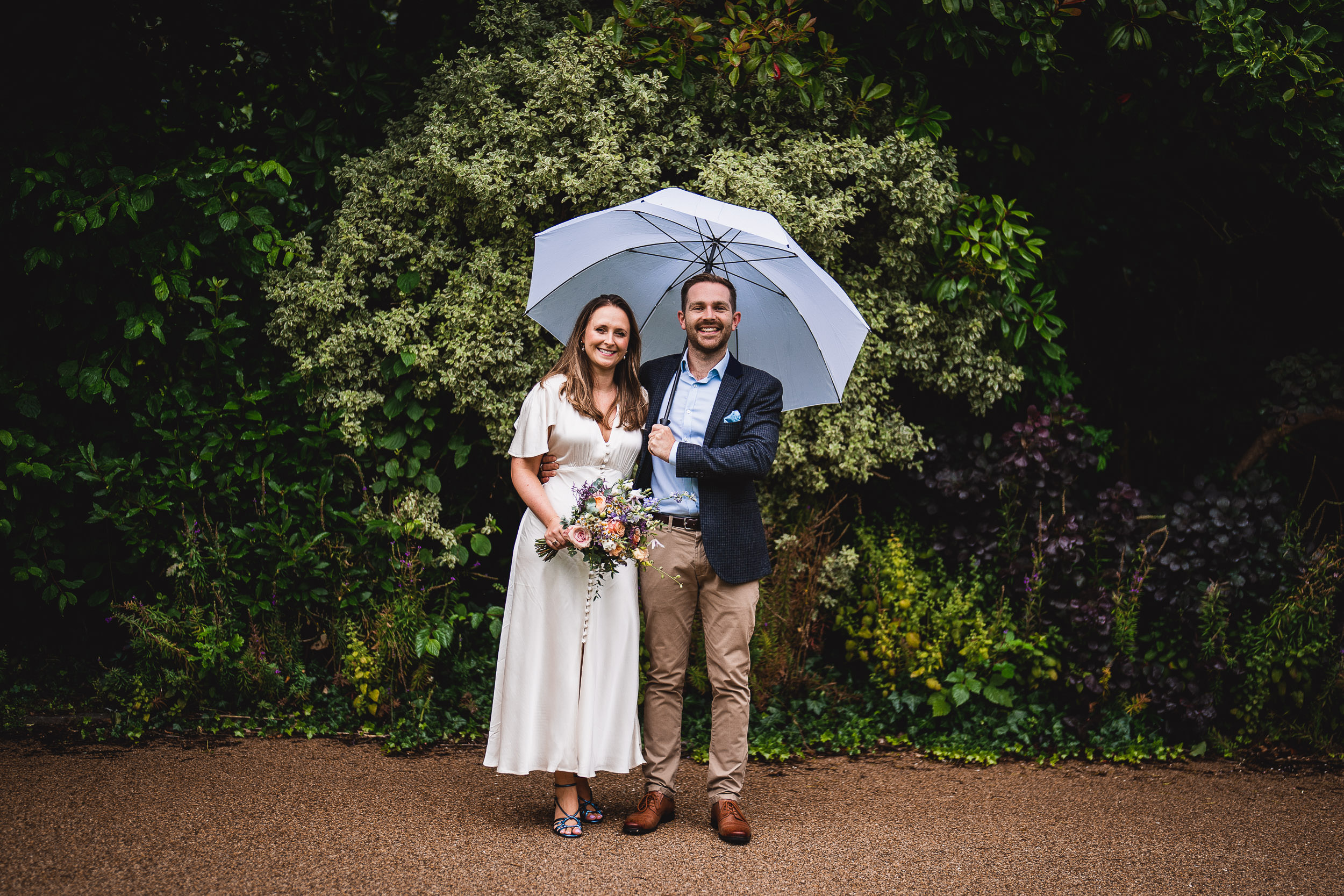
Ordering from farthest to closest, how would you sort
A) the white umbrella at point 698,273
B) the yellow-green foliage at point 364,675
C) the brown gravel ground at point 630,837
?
1. the yellow-green foliage at point 364,675
2. the white umbrella at point 698,273
3. the brown gravel ground at point 630,837

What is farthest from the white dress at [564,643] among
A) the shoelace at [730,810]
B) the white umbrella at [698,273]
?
the white umbrella at [698,273]

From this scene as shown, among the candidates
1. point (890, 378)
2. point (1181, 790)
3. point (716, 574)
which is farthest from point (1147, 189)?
point (716, 574)

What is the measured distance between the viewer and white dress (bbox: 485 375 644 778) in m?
3.49

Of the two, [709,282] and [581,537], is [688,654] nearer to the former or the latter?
[581,537]

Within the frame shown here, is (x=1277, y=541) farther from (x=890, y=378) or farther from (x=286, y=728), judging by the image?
(x=286, y=728)

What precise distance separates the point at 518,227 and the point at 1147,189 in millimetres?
3768

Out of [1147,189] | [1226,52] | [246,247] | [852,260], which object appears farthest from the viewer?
[1147,189]

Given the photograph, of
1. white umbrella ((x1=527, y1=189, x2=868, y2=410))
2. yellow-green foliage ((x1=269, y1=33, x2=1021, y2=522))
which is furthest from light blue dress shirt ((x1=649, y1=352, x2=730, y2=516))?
yellow-green foliage ((x1=269, y1=33, x2=1021, y2=522))

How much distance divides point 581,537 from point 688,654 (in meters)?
0.74

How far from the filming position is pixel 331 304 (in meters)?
4.84

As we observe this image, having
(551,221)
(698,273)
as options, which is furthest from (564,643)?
(551,221)

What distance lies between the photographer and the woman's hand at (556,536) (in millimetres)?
3318

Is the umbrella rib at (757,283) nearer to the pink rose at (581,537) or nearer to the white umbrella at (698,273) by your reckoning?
the white umbrella at (698,273)

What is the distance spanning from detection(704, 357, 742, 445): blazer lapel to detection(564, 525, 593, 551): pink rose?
0.62 m
